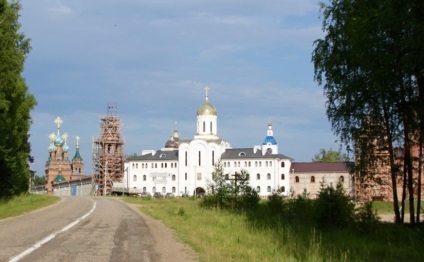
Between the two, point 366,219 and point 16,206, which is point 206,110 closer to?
point 16,206

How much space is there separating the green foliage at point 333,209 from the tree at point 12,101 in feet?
55.7

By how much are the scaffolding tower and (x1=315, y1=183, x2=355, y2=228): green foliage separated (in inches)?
3791

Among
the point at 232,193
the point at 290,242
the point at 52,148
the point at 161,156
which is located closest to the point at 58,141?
the point at 52,148

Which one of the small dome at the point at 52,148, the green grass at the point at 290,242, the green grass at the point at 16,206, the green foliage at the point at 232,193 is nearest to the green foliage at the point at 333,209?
the green grass at the point at 290,242

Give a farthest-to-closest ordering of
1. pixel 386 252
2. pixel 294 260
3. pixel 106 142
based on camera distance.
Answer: pixel 106 142, pixel 386 252, pixel 294 260

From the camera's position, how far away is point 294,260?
39.0 ft

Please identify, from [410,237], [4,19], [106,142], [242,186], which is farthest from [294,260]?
[106,142]

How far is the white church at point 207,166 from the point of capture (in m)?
123

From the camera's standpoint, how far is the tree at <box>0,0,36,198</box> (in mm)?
29812

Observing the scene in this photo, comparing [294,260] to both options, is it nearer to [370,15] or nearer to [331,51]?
[370,15]

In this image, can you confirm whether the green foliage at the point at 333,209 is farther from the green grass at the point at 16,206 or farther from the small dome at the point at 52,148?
the small dome at the point at 52,148

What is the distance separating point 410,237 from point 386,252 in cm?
313

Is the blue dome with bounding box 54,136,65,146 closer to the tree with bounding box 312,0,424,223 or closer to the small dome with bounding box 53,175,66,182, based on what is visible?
the small dome with bounding box 53,175,66,182

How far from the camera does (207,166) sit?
126m
